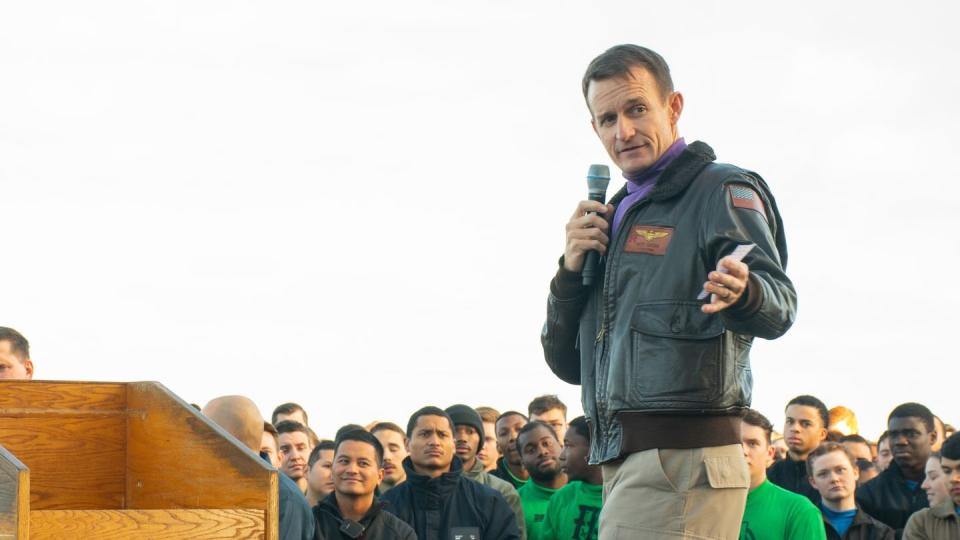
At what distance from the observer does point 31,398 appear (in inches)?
190

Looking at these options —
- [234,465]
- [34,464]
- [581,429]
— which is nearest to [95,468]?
[34,464]

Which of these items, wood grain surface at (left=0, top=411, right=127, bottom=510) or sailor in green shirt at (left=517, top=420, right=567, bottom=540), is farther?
sailor in green shirt at (left=517, top=420, right=567, bottom=540)

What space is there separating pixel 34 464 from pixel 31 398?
0.78 feet

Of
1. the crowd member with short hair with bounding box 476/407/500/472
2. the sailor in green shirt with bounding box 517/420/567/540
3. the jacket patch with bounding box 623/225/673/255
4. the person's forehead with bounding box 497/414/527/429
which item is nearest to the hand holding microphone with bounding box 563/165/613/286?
the jacket patch with bounding box 623/225/673/255

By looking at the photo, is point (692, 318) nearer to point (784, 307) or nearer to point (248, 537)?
point (784, 307)

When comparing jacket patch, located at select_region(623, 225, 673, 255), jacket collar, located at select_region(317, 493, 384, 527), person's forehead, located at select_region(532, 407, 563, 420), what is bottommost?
jacket collar, located at select_region(317, 493, 384, 527)

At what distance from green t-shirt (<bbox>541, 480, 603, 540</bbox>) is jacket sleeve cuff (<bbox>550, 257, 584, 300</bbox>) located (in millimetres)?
5610

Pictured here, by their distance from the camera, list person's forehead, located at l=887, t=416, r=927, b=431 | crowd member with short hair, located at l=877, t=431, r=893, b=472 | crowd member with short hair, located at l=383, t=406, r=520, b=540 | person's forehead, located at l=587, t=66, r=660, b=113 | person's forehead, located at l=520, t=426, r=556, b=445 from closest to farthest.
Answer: person's forehead, located at l=587, t=66, r=660, b=113 → crowd member with short hair, located at l=383, t=406, r=520, b=540 → person's forehead, located at l=520, t=426, r=556, b=445 → person's forehead, located at l=887, t=416, r=927, b=431 → crowd member with short hair, located at l=877, t=431, r=893, b=472

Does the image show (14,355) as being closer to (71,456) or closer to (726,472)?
(71,456)

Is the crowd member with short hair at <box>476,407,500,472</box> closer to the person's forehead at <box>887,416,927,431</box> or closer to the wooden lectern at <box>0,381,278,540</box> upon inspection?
the person's forehead at <box>887,416,927,431</box>

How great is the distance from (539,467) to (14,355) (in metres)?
4.26

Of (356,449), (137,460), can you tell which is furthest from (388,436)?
(137,460)

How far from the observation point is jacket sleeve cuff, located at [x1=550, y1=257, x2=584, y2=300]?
3.83m

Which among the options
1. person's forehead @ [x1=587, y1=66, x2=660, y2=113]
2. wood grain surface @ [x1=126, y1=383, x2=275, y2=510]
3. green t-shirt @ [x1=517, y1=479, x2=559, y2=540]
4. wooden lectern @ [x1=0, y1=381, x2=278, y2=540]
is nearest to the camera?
person's forehead @ [x1=587, y1=66, x2=660, y2=113]
